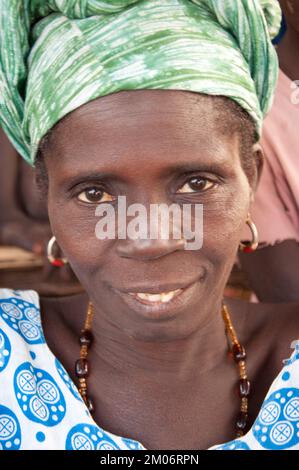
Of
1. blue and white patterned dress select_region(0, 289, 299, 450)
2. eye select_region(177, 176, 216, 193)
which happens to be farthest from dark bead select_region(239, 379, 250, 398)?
eye select_region(177, 176, 216, 193)

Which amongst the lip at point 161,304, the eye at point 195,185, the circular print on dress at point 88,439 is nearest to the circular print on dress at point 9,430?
the circular print on dress at point 88,439

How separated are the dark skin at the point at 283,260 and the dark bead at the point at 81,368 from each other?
0.63 meters

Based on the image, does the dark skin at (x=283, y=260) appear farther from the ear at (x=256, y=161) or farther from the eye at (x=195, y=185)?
the eye at (x=195, y=185)

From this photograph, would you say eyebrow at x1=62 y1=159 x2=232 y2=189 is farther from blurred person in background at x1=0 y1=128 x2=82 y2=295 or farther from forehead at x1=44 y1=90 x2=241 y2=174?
blurred person in background at x1=0 y1=128 x2=82 y2=295

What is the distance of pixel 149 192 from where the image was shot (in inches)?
52.6

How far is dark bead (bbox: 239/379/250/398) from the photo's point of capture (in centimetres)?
161

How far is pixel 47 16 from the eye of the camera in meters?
1.46

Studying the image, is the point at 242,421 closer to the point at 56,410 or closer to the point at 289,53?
the point at 56,410

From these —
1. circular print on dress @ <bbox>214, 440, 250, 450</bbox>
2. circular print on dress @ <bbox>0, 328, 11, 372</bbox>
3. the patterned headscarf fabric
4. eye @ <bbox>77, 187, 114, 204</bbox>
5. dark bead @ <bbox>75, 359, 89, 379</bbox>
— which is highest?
the patterned headscarf fabric

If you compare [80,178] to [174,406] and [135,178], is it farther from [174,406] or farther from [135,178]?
[174,406]

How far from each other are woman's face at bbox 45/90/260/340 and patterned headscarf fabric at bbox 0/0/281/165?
4cm
